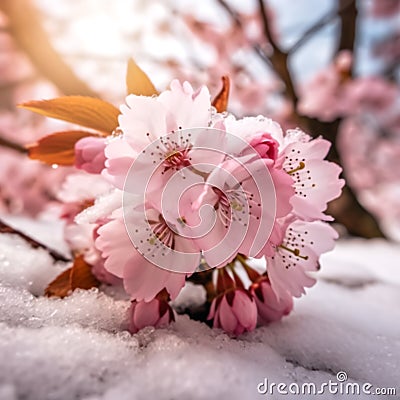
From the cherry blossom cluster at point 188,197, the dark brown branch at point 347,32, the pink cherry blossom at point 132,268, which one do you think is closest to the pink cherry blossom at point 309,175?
the cherry blossom cluster at point 188,197

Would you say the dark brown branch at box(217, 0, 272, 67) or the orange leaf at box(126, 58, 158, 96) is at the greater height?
the dark brown branch at box(217, 0, 272, 67)

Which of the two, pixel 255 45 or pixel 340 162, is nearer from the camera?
pixel 255 45

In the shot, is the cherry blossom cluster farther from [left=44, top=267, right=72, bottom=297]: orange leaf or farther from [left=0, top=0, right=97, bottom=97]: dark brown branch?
[left=0, top=0, right=97, bottom=97]: dark brown branch

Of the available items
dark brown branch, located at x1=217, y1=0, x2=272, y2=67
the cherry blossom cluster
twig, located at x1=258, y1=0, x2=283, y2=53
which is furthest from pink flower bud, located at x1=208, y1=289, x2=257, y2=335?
dark brown branch, located at x1=217, y1=0, x2=272, y2=67

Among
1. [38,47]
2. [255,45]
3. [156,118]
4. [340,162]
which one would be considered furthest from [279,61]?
[156,118]

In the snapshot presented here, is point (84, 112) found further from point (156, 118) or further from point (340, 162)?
point (340, 162)

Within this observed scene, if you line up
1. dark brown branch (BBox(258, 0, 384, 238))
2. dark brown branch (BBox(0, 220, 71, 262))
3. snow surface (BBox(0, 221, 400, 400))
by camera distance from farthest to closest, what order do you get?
dark brown branch (BBox(258, 0, 384, 238))
dark brown branch (BBox(0, 220, 71, 262))
snow surface (BBox(0, 221, 400, 400))
